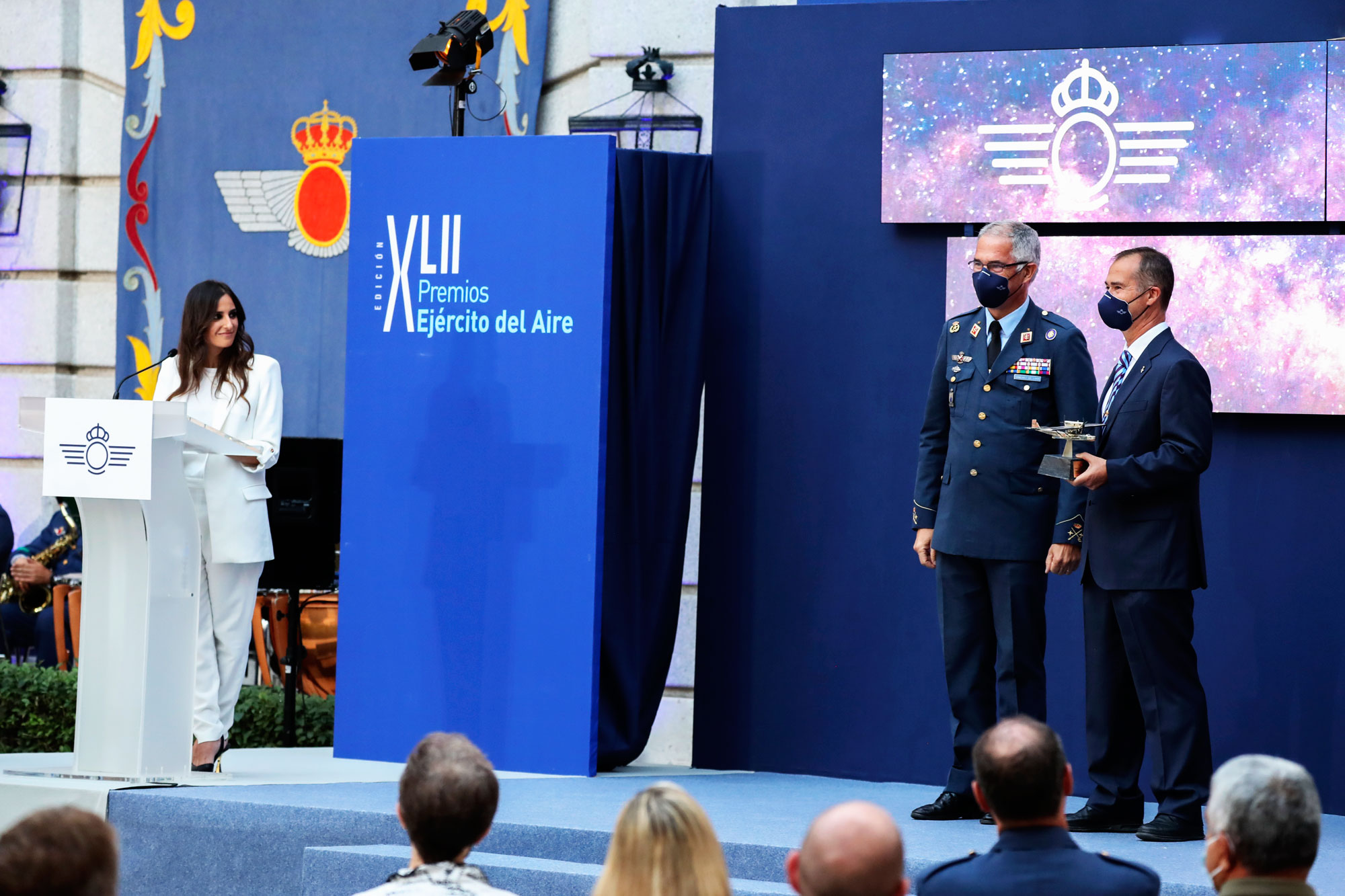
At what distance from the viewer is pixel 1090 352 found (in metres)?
5.52

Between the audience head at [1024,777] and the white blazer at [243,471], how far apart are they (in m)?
3.11

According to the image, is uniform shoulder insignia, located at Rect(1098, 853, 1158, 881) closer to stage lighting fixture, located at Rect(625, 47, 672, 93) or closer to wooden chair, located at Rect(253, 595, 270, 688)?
stage lighting fixture, located at Rect(625, 47, 672, 93)

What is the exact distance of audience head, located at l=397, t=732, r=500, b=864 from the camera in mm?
2465

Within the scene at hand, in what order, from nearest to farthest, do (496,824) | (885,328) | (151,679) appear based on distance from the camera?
1. (496,824)
2. (151,679)
3. (885,328)

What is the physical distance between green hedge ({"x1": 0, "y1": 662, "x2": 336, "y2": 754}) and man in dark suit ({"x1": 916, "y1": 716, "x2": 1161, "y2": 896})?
4836 millimetres

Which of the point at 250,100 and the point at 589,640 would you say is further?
the point at 250,100

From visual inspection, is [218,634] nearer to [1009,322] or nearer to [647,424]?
[647,424]

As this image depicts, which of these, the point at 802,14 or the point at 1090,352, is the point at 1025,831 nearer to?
the point at 1090,352

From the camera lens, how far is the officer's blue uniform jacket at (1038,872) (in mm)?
2410

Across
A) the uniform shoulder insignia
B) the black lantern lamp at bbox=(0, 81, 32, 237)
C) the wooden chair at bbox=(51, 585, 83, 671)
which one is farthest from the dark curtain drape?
the black lantern lamp at bbox=(0, 81, 32, 237)

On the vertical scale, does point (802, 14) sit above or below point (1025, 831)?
above

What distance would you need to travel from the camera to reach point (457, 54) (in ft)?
18.7

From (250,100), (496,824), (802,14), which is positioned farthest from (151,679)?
(250,100)

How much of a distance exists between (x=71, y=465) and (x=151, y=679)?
0.64 m
